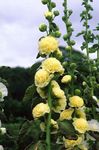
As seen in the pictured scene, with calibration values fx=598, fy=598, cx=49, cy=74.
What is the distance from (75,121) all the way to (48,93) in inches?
9.9

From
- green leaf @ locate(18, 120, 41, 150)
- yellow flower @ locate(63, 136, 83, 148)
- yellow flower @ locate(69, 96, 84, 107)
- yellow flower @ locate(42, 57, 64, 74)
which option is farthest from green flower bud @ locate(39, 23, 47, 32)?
yellow flower @ locate(63, 136, 83, 148)

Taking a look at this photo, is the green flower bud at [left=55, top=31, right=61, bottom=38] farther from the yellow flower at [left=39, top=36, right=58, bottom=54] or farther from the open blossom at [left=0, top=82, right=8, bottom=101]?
the open blossom at [left=0, top=82, right=8, bottom=101]

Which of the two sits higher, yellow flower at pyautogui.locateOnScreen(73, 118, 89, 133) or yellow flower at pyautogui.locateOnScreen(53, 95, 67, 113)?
yellow flower at pyautogui.locateOnScreen(53, 95, 67, 113)

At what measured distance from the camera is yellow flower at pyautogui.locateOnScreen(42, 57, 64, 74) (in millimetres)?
3293

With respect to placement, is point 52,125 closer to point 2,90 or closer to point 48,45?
point 48,45

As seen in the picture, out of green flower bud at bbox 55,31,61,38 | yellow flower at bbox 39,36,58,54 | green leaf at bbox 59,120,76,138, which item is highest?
green flower bud at bbox 55,31,61,38

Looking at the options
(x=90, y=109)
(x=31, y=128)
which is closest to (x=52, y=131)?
(x=31, y=128)

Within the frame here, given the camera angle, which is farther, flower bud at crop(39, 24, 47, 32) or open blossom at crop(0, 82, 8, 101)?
open blossom at crop(0, 82, 8, 101)

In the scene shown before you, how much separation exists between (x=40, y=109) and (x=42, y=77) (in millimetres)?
175

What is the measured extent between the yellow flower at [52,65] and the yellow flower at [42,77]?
28 mm

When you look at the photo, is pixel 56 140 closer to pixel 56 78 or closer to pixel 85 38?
pixel 56 78

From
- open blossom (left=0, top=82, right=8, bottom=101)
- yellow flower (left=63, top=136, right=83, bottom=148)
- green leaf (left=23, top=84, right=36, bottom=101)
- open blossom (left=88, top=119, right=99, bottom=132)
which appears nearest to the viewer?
green leaf (left=23, top=84, right=36, bottom=101)

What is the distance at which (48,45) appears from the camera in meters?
3.33

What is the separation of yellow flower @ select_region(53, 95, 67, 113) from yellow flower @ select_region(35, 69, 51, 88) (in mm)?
134
